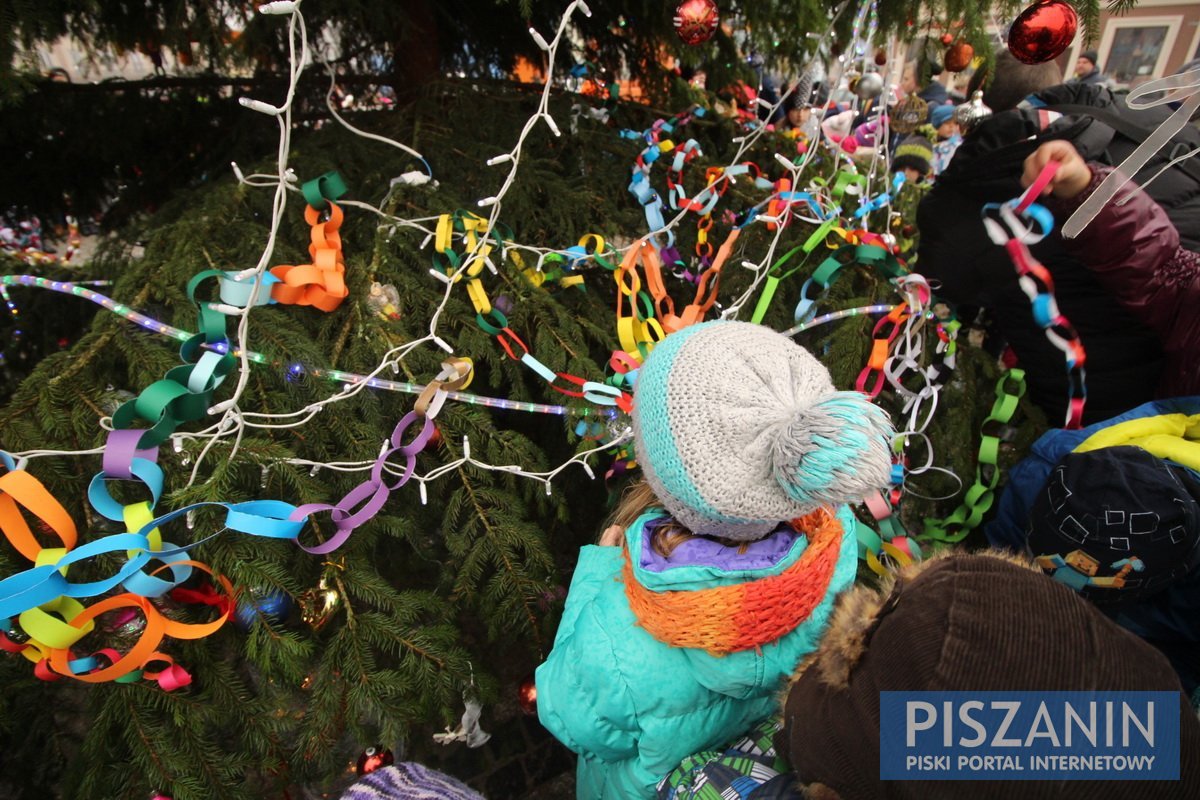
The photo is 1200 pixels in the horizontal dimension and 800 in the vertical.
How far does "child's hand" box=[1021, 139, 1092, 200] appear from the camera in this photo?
1333mm

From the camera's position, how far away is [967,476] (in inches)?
72.7

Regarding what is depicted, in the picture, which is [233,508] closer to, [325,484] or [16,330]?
[325,484]

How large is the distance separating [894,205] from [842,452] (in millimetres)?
2433

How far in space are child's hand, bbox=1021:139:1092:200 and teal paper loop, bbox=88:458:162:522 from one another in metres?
1.99

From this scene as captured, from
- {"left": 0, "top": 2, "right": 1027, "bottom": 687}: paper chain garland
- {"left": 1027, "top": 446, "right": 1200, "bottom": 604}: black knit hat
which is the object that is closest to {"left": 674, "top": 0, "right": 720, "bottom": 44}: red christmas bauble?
{"left": 0, "top": 2, "right": 1027, "bottom": 687}: paper chain garland

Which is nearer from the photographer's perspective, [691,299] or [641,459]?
[641,459]

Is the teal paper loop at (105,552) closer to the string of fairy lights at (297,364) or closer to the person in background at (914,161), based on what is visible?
the string of fairy lights at (297,364)

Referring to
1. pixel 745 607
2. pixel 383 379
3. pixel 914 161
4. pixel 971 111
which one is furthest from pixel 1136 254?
pixel 914 161

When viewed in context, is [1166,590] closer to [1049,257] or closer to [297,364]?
[1049,257]

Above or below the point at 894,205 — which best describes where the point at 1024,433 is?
below

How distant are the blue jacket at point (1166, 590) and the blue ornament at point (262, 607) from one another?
A: 174cm

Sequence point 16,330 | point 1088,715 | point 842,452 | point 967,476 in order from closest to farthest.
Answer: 1. point 1088,715
2. point 842,452
3. point 967,476
4. point 16,330

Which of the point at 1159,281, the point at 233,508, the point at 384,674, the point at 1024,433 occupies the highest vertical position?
the point at 1159,281

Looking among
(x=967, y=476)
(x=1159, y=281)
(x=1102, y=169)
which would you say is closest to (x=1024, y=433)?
(x=967, y=476)
